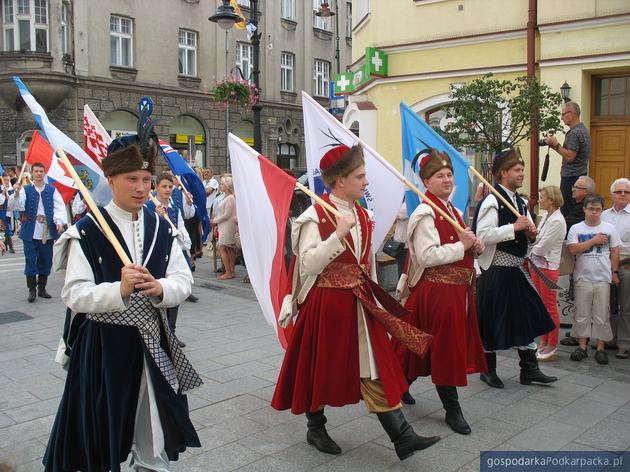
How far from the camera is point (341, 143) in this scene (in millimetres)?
4965

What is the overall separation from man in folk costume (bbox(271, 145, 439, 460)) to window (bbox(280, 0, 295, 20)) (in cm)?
2942

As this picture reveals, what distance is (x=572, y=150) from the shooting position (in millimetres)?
8016

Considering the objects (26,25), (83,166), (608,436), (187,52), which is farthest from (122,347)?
(187,52)

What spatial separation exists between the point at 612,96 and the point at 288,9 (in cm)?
2296

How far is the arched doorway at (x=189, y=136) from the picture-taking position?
89.9 feet

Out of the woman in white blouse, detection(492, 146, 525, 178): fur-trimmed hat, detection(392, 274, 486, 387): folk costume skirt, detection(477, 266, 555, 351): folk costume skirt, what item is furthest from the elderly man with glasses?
detection(392, 274, 486, 387): folk costume skirt

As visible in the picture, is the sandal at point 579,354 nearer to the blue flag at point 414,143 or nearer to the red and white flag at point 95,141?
the blue flag at point 414,143

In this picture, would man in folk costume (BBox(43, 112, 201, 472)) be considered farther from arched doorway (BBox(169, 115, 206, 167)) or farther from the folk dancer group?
arched doorway (BBox(169, 115, 206, 167))

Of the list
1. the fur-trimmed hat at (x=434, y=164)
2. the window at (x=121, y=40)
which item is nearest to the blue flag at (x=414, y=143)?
the fur-trimmed hat at (x=434, y=164)

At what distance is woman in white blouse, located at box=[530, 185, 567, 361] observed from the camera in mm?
6141

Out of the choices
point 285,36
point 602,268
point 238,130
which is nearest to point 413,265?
point 602,268

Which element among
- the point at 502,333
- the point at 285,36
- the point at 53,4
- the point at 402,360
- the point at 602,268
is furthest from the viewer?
the point at 285,36

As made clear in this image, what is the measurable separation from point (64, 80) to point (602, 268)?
21.5 m

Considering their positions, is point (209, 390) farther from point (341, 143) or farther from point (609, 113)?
point (609, 113)
